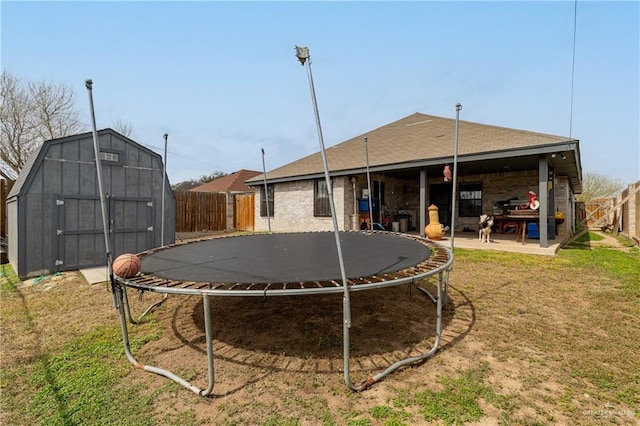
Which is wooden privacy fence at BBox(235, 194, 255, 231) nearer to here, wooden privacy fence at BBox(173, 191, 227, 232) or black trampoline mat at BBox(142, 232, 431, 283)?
wooden privacy fence at BBox(173, 191, 227, 232)

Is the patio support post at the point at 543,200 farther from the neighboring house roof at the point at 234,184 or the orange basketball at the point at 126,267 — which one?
the neighboring house roof at the point at 234,184

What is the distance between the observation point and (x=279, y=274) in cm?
234

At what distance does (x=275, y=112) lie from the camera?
5.39 meters

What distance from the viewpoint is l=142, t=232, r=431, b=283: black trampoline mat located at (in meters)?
2.28

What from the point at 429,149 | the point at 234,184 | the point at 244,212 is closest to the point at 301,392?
the point at 429,149

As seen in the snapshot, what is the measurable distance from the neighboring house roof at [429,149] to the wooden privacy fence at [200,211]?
73.0 inches

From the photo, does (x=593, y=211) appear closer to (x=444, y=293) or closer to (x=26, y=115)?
(x=444, y=293)

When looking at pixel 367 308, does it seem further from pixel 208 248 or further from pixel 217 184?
pixel 217 184

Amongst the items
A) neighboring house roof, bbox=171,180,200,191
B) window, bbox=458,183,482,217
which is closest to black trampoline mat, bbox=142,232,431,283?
window, bbox=458,183,482,217

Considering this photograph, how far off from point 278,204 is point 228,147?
39.1ft

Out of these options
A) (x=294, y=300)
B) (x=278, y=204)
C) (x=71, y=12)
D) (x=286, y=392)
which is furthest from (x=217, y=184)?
(x=286, y=392)

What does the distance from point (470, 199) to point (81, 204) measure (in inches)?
447

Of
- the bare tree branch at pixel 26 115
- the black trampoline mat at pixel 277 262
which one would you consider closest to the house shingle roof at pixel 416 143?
the black trampoline mat at pixel 277 262

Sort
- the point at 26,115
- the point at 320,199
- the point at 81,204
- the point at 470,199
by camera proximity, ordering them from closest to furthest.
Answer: the point at 81,204, the point at 470,199, the point at 320,199, the point at 26,115
